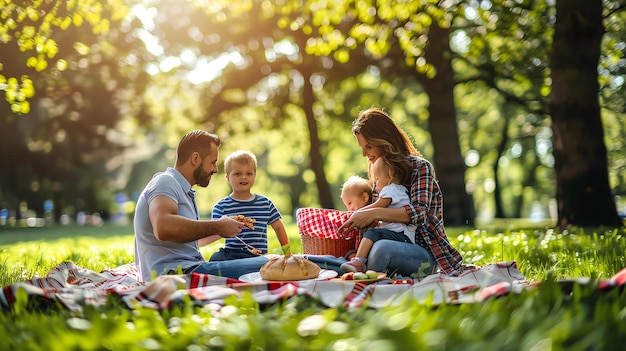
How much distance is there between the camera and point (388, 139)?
5430 millimetres

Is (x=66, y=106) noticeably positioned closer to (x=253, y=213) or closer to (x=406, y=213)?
(x=253, y=213)

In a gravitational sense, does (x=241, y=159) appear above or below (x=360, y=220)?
above

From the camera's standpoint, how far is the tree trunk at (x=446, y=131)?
47.0ft

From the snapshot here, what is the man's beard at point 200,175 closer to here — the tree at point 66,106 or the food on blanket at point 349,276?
the food on blanket at point 349,276

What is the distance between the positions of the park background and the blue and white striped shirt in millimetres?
1967

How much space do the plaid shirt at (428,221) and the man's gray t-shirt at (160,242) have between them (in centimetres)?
172

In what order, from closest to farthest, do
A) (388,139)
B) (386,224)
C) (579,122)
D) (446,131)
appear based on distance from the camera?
(386,224), (388,139), (579,122), (446,131)

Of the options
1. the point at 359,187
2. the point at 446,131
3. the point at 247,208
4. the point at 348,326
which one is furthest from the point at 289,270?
the point at 446,131

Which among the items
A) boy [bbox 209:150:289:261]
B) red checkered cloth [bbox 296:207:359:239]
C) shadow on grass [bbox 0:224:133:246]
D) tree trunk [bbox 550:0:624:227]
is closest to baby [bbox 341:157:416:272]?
red checkered cloth [bbox 296:207:359:239]

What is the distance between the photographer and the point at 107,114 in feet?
78.2

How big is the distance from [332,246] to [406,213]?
82 cm

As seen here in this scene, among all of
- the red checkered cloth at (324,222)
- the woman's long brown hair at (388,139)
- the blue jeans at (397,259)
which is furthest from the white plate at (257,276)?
the woman's long brown hair at (388,139)

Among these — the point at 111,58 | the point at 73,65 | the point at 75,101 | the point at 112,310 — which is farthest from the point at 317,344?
the point at 75,101

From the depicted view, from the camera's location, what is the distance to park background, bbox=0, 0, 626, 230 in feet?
33.0
